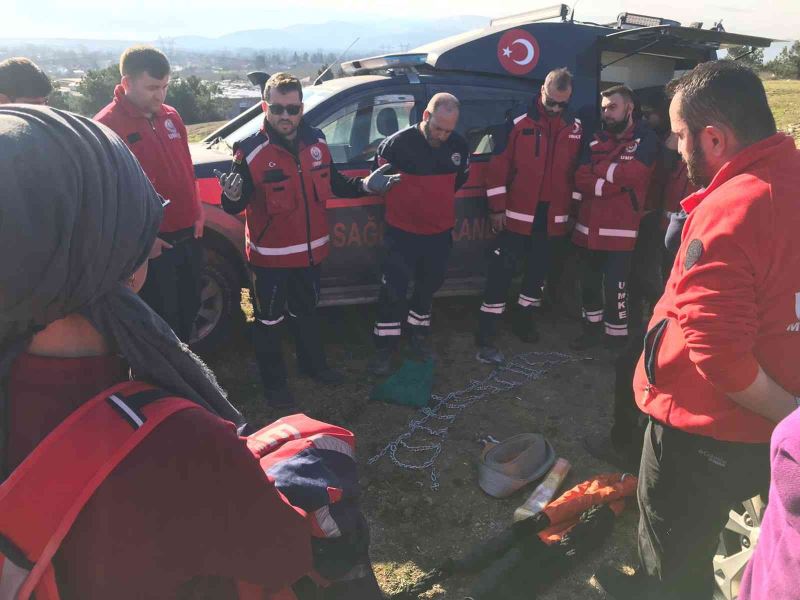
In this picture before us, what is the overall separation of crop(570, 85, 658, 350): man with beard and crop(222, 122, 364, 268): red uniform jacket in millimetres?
1796

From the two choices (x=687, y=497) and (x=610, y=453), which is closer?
(x=687, y=497)

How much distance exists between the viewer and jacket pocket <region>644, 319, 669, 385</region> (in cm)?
172

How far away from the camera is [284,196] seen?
3.41 metres

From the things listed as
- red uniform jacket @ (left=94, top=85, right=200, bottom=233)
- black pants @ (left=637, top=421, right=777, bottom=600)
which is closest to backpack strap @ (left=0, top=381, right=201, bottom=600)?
black pants @ (left=637, top=421, right=777, bottom=600)

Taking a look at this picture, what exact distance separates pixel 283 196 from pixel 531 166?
1.70m

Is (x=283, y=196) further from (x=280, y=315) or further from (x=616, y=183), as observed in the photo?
(x=616, y=183)

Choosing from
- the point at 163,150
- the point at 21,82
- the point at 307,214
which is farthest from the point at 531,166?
the point at 21,82

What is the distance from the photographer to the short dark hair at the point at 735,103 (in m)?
1.54

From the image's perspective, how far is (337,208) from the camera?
4.03 meters

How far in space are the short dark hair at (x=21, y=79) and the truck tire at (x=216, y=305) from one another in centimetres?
127

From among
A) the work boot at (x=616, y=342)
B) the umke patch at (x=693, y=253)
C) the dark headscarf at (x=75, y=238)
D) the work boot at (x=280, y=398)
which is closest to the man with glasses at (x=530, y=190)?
the work boot at (x=616, y=342)

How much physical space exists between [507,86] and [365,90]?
1.11m

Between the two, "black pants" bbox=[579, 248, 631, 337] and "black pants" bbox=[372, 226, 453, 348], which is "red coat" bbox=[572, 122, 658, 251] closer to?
"black pants" bbox=[579, 248, 631, 337]

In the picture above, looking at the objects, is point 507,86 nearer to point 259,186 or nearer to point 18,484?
point 259,186
